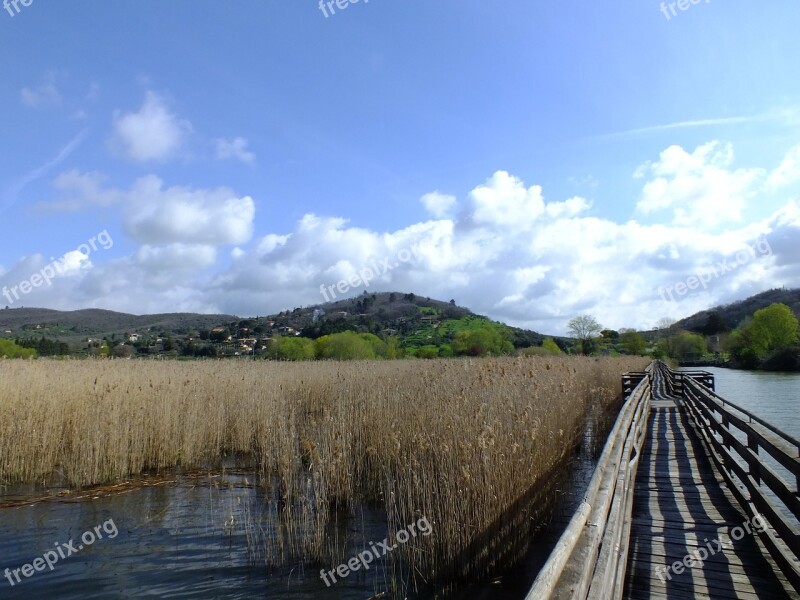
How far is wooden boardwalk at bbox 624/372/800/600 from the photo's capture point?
414cm

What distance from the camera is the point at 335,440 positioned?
25.4ft

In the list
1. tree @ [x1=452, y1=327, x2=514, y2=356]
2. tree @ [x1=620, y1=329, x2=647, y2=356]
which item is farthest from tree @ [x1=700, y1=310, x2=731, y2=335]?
tree @ [x1=452, y1=327, x2=514, y2=356]

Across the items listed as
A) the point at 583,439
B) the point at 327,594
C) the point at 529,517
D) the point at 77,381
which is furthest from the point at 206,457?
the point at 583,439

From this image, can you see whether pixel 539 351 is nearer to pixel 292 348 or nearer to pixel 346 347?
pixel 346 347

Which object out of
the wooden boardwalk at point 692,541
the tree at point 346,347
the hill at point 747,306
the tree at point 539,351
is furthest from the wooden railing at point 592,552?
the hill at point 747,306

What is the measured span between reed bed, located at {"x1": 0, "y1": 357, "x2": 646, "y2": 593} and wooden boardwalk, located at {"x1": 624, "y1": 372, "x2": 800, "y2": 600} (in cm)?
123

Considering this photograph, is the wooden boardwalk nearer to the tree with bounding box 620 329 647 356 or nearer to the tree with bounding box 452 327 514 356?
the tree with bounding box 452 327 514 356

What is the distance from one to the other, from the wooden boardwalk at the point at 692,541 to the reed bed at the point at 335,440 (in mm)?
1232

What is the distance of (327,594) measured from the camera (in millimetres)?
5000

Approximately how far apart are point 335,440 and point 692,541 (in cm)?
474

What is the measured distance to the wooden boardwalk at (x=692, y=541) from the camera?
13.6 feet

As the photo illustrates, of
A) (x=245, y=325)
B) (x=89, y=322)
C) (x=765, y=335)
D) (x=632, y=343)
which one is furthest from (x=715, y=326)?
(x=89, y=322)

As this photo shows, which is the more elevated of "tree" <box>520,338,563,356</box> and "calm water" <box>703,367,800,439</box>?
"tree" <box>520,338,563,356</box>

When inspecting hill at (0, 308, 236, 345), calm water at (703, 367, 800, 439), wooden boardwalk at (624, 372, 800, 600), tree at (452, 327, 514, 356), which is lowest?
calm water at (703, 367, 800, 439)
